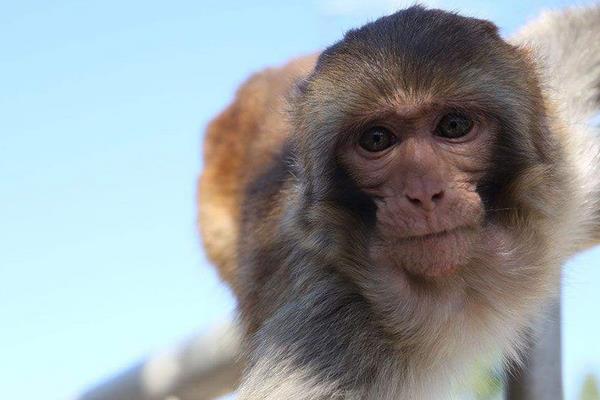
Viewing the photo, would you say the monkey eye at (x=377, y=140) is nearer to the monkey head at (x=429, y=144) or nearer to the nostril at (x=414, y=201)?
the monkey head at (x=429, y=144)

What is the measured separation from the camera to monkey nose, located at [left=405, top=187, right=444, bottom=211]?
352 cm

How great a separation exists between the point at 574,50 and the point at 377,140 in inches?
94.5

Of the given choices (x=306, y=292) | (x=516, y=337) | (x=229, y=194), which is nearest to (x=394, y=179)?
(x=306, y=292)

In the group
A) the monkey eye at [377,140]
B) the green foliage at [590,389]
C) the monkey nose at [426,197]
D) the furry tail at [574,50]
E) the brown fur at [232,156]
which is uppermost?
the brown fur at [232,156]

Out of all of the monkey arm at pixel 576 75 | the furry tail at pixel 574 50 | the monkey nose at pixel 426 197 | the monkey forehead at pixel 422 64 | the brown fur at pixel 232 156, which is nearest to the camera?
the monkey nose at pixel 426 197

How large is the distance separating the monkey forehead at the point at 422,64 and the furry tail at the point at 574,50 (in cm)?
143

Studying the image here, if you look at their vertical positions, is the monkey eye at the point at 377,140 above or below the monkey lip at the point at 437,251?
above

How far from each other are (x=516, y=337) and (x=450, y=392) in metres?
0.37

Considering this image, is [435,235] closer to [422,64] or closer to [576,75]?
[422,64]

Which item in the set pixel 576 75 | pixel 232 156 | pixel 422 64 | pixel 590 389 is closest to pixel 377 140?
pixel 422 64

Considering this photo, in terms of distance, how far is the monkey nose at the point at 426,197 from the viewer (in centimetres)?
352

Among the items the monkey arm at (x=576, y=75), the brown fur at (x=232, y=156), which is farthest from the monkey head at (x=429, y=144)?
the brown fur at (x=232, y=156)

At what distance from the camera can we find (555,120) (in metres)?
4.32

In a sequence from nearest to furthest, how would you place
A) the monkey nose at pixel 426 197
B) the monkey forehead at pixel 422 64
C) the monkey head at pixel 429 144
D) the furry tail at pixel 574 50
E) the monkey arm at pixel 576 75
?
the monkey nose at pixel 426 197 → the monkey head at pixel 429 144 → the monkey forehead at pixel 422 64 → the monkey arm at pixel 576 75 → the furry tail at pixel 574 50
